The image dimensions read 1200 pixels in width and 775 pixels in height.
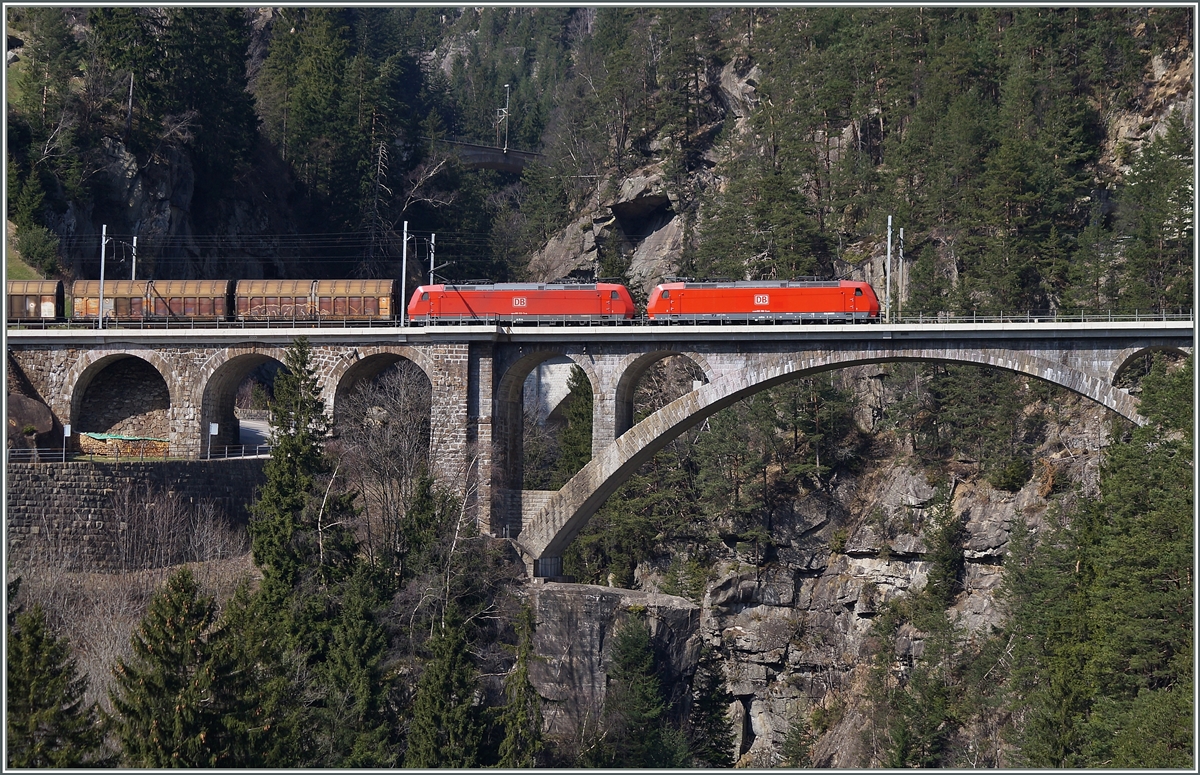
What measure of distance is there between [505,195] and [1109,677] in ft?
232

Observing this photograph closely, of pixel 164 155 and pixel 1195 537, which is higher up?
pixel 164 155

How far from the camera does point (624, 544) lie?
61.3 m

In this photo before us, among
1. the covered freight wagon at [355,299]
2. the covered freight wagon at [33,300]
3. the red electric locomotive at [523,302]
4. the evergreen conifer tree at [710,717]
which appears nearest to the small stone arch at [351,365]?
the red electric locomotive at [523,302]

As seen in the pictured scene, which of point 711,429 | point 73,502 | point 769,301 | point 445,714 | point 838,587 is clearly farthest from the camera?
point 711,429

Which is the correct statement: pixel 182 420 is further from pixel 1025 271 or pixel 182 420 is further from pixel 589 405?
pixel 1025 271

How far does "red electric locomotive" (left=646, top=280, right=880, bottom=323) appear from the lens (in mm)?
48031

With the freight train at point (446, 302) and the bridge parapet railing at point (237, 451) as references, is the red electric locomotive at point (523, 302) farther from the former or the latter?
the bridge parapet railing at point (237, 451)

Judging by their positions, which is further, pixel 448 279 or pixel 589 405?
pixel 448 279

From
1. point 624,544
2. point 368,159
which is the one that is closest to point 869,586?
point 624,544

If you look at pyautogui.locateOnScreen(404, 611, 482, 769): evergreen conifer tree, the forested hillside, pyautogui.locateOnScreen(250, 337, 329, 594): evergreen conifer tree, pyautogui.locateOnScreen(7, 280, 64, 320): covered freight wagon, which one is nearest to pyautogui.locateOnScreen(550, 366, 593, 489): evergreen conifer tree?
the forested hillside

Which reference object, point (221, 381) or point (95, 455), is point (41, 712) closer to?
point (95, 455)

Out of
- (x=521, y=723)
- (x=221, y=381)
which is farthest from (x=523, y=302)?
(x=521, y=723)

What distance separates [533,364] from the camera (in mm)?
49469

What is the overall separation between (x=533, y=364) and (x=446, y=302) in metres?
3.82
